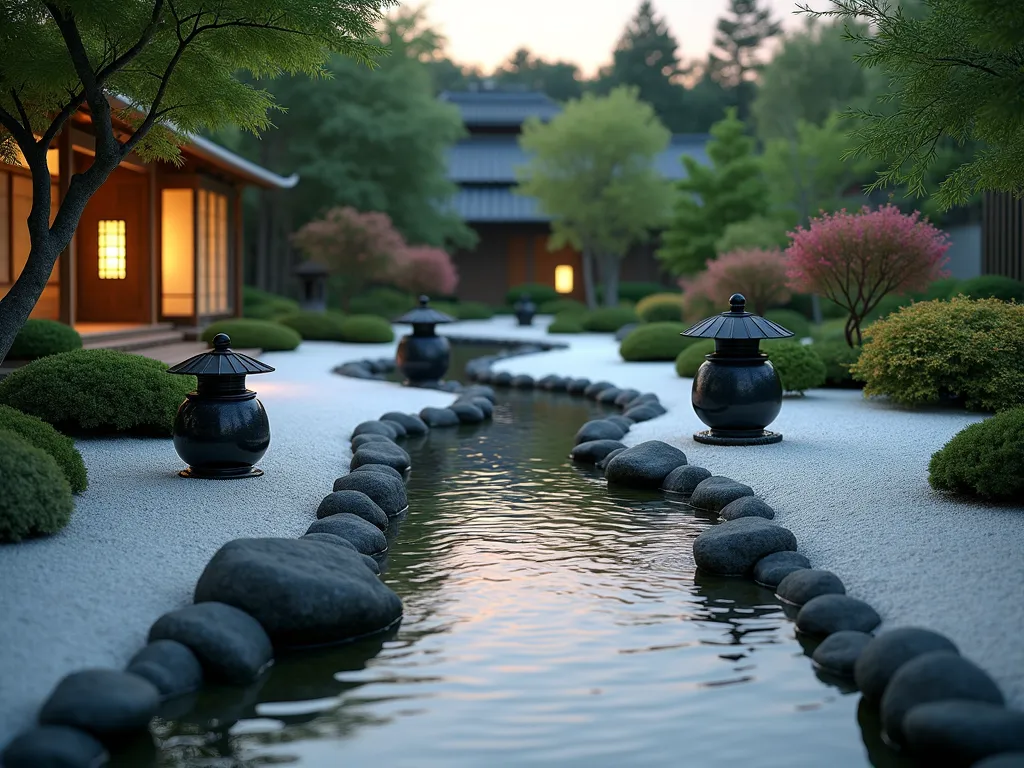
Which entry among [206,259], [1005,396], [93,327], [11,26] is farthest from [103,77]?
[206,259]

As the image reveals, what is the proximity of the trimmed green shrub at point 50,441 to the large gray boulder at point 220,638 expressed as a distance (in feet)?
8.44

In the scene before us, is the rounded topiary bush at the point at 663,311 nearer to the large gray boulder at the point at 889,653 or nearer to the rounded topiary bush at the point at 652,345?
the rounded topiary bush at the point at 652,345

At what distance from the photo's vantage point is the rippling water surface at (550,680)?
446 centimetres

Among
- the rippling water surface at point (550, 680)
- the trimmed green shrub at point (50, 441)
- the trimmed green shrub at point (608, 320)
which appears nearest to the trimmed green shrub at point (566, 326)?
the trimmed green shrub at point (608, 320)

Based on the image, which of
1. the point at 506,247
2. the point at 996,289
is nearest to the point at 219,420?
the point at 996,289

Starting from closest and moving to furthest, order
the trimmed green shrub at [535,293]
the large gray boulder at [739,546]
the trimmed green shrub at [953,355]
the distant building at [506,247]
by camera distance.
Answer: the large gray boulder at [739,546], the trimmed green shrub at [953,355], the trimmed green shrub at [535,293], the distant building at [506,247]

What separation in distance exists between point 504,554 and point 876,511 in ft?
8.18

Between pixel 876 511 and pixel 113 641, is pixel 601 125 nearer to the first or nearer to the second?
pixel 876 511

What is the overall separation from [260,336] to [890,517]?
52.5 ft

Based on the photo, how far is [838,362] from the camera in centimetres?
1500

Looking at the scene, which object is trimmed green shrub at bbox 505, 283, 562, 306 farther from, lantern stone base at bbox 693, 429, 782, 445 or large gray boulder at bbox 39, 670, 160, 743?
large gray boulder at bbox 39, 670, 160, 743

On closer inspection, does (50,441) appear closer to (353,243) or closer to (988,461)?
(988,461)

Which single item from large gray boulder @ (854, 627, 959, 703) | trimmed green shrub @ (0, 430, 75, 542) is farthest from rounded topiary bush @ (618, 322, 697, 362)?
large gray boulder @ (854, 627, 959, 703)

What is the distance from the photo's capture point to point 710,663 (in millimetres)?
5387
